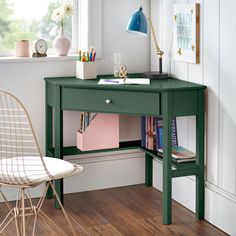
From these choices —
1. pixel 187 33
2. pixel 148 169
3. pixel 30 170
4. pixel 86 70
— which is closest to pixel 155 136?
pixel 148 169

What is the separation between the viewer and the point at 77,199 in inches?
169

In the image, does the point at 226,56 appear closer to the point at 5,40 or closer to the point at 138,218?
the point at 138,218

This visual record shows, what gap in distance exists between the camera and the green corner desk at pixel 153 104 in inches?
146

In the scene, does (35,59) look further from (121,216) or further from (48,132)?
(121,216)

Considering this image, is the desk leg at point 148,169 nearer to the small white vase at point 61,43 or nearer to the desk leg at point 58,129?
the desk leg at point 58,129

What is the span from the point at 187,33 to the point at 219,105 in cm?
54

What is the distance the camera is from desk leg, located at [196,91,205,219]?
3775 millimetres

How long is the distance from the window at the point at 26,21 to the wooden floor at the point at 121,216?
3.55 feet

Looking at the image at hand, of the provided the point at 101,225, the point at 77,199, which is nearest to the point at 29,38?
the point at 77,199

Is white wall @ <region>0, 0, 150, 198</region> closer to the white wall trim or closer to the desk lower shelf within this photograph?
the white wall trim

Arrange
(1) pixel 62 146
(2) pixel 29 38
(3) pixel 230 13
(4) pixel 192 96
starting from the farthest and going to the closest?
(2) pixel 29 38, (1) pixel 62 146, (4) pixel 192 96, (3) pixel 230 13

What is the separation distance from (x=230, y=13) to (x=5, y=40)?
156 cm

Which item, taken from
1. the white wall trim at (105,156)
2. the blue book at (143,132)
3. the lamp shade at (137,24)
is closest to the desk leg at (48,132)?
the white wall trim at (105,156)

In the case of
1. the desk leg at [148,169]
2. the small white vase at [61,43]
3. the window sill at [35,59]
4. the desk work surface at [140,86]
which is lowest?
the desk leg at [148,169]
